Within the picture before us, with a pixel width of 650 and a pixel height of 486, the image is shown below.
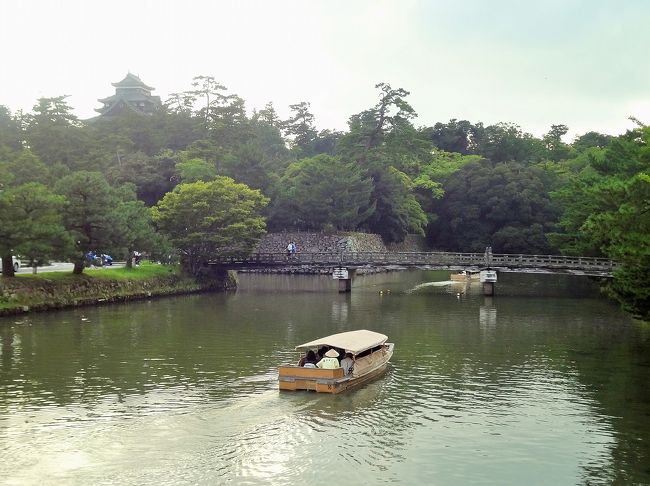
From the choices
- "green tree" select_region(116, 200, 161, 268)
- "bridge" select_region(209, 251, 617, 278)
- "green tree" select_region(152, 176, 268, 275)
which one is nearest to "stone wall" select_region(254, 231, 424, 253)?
"bridge" select_region(209, 251, 617, 278)

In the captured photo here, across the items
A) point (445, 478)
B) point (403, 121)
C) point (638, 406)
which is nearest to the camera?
point (445, 478)

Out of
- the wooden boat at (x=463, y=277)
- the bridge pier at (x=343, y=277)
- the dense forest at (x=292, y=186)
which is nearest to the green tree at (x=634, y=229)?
the dense forest at (x=292, y=186)

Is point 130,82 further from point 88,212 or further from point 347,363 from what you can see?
point 347,363

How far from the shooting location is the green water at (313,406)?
58.1 ft

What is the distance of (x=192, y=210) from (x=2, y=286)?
23.0 m

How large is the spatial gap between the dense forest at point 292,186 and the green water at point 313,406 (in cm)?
663

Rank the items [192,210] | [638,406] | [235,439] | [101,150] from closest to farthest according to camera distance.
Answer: [235,439], [638,406], [192,210], [101,150]

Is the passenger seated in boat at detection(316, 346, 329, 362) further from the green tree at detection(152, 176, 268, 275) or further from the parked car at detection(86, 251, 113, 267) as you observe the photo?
the green tree at detection(152, 176, 268, 275)

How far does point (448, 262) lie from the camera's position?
6556 centimetres

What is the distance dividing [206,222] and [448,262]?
2467cm

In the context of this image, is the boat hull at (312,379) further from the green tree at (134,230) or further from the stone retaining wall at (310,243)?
the stone retaining wall at (310,243)

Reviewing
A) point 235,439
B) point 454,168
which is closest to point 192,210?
point 235,439

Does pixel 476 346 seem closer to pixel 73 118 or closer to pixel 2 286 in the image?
pixel 2 286

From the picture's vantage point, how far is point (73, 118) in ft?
310
